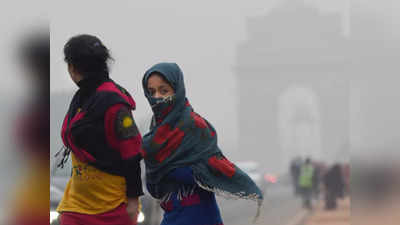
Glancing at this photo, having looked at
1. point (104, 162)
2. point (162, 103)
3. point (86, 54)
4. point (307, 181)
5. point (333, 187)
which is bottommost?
point (333, 187)

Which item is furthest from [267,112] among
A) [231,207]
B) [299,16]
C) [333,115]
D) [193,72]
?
[193,72]

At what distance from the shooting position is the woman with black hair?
3.14 m

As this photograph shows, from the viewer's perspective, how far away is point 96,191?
316 cm

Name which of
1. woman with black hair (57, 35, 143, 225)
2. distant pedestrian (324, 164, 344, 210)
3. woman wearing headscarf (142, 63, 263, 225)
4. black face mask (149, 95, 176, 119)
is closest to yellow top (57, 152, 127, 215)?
woman with black hair (57, 35, 143, 225)

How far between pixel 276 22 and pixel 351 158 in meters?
26.7

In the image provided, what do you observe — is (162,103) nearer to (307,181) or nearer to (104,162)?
(104,162)

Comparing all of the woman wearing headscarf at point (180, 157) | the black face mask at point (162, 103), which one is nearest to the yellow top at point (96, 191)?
the woman wearing headscarf at point (180, 157)

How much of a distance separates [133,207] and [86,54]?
0.60m

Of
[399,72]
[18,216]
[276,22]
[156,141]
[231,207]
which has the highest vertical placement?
[276,22]

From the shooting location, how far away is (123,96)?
321cm

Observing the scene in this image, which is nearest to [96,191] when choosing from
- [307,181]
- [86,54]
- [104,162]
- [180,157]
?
[104,162]

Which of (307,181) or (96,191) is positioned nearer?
(96,191)

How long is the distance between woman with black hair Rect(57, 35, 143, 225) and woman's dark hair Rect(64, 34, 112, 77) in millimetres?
102

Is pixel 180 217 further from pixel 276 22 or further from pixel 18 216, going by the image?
pixel 276 22
